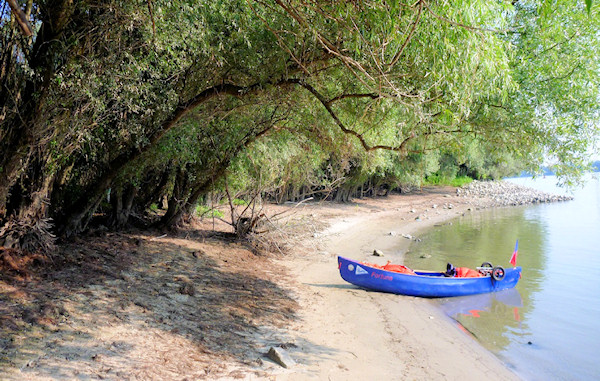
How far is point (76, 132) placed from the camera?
626 centimetres

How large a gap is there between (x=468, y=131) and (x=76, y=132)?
704 cm

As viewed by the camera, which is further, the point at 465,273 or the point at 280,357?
→ the point at 465,273

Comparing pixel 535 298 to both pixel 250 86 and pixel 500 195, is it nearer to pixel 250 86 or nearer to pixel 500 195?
pixel 250 86

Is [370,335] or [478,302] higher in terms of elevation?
[370,335]

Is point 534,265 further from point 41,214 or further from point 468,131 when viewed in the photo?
point 41,214

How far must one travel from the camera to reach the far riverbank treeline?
207 inches

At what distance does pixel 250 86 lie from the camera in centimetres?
720

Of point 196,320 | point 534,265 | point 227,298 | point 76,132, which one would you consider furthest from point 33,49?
point 534,265

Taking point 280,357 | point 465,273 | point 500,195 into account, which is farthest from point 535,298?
point 500,195

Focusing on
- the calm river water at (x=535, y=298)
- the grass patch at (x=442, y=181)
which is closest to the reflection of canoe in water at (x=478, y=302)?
the calm river water at (x=535, y=298)

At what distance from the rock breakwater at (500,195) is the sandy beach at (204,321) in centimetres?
3137

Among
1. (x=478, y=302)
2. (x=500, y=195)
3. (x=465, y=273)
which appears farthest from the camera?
(x=500, y=195)

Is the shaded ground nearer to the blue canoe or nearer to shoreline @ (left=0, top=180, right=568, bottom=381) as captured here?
shoreline @ (left=0, top=180, right=568, bottom=381)

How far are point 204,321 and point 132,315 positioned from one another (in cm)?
107
